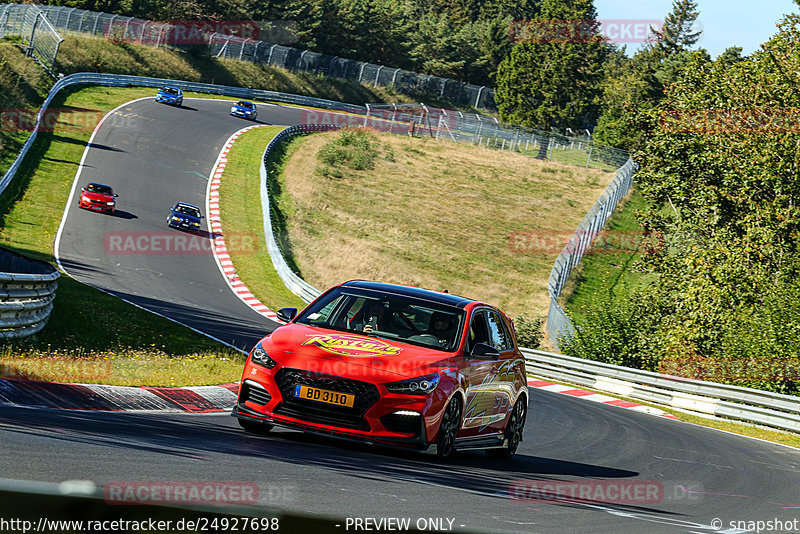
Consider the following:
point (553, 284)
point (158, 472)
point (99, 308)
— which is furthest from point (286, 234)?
point (158, 472)

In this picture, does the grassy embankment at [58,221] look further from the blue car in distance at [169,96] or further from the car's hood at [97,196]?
the blue car in distance at [169,96]

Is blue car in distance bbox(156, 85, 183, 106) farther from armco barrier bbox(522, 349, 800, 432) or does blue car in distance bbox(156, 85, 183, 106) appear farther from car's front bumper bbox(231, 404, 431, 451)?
car's front bumper bbox(231, 404, 431, 451)

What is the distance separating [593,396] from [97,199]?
→ 22.1 meters

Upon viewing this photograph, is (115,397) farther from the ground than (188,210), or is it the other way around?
(115,397)

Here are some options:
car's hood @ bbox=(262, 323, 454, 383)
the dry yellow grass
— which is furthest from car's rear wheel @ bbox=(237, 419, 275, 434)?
the dry yellow grass

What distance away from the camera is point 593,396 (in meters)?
25.0

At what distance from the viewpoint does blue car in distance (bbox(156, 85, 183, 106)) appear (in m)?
63.4

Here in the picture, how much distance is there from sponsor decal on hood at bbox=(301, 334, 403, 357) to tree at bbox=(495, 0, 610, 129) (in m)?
81.3

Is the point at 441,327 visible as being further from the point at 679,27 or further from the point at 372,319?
the point at 679,27

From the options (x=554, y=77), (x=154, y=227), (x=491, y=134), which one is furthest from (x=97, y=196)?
(x=554, y=77)

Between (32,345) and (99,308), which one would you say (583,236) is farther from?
(32,345)

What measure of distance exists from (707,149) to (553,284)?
8.25 m

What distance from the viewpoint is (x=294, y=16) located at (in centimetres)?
9656

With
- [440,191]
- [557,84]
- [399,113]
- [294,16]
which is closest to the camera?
[440,191]
